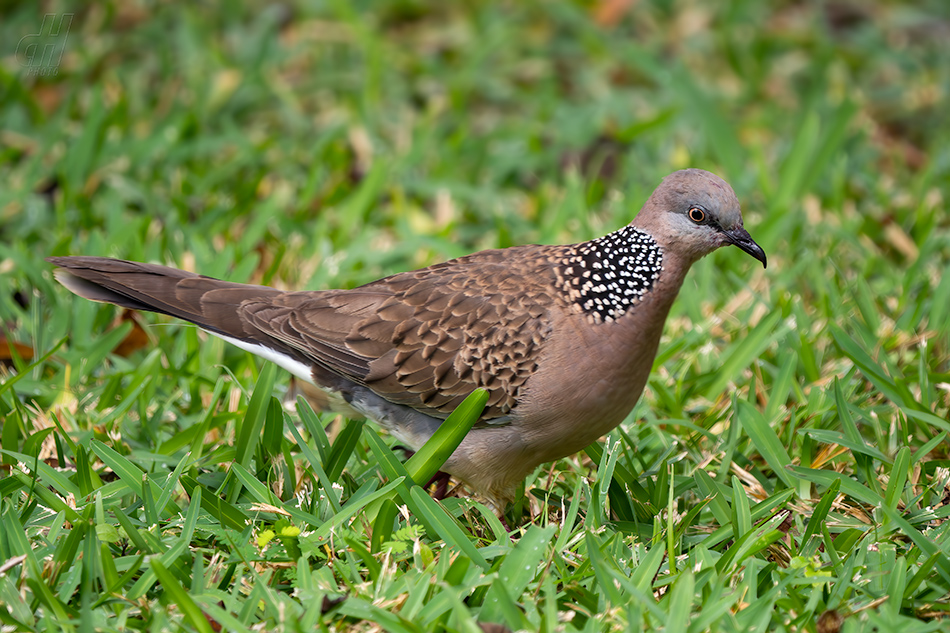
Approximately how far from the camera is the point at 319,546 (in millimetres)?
3133

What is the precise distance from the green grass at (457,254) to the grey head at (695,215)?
68 cm

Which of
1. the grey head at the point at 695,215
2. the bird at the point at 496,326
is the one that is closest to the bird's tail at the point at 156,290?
the bird at the point at 496,326

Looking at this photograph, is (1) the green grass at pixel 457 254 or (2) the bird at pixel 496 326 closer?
(1) the green grass at pixel 457 254

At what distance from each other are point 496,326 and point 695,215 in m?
0.77

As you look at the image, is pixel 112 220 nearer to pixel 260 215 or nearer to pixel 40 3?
pixel 260 215

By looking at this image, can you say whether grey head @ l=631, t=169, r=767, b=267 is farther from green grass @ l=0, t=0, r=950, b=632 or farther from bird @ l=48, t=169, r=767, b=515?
green grass @ l=0, t=0, r=950, b=632

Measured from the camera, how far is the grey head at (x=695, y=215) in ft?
11.0

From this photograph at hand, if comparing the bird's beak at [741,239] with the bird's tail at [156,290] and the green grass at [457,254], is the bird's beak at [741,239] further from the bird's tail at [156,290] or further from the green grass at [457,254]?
the bird's tail at [156,290]

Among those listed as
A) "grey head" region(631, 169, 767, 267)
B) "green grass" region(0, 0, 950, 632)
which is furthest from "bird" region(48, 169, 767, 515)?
"green grass" region(0, 0, 950, 632)

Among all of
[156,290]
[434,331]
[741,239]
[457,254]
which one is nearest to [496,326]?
[434,331]

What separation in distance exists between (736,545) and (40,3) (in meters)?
6.11

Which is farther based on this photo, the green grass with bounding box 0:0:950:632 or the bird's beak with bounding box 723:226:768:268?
the bird's beak with bounding box 723:226:768:268

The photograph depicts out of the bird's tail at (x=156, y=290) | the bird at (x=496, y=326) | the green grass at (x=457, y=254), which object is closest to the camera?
the green grass at (x=457, y=254)

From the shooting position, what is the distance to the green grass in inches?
116
